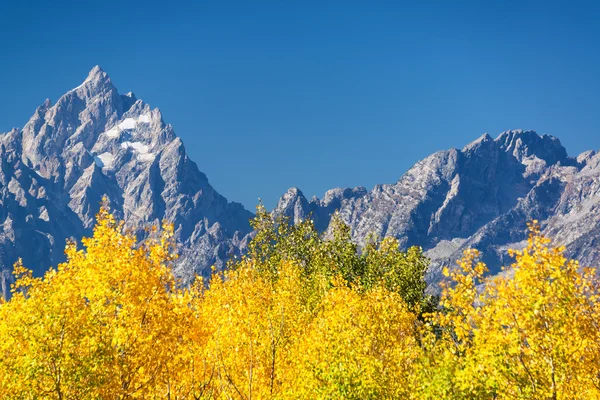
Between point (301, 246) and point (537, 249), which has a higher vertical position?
point (301, 246)

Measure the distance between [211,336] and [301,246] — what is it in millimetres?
50823

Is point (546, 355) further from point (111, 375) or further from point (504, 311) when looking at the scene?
point (111, 375)

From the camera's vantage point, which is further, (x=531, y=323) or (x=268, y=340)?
(x=268, y=340)

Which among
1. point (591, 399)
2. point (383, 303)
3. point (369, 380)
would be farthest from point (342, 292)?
point (591, 399)

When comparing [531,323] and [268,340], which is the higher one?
[268,340]

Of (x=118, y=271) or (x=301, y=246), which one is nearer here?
(x=118, y=271)

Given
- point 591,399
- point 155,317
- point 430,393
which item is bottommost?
point 591,399

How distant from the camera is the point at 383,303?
43.5m

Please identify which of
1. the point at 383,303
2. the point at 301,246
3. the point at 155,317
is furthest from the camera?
the point at 301,246

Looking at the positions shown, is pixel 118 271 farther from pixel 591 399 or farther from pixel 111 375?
pixel 591 399

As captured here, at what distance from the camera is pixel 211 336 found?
33625 mm

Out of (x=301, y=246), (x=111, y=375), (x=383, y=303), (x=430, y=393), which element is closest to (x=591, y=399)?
(x=430, y=393)

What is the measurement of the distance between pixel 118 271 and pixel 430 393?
54.3 ft

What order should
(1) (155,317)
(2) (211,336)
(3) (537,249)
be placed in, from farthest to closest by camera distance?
(2) (211,336) → (1) (155,317) → (3) (537,249)
